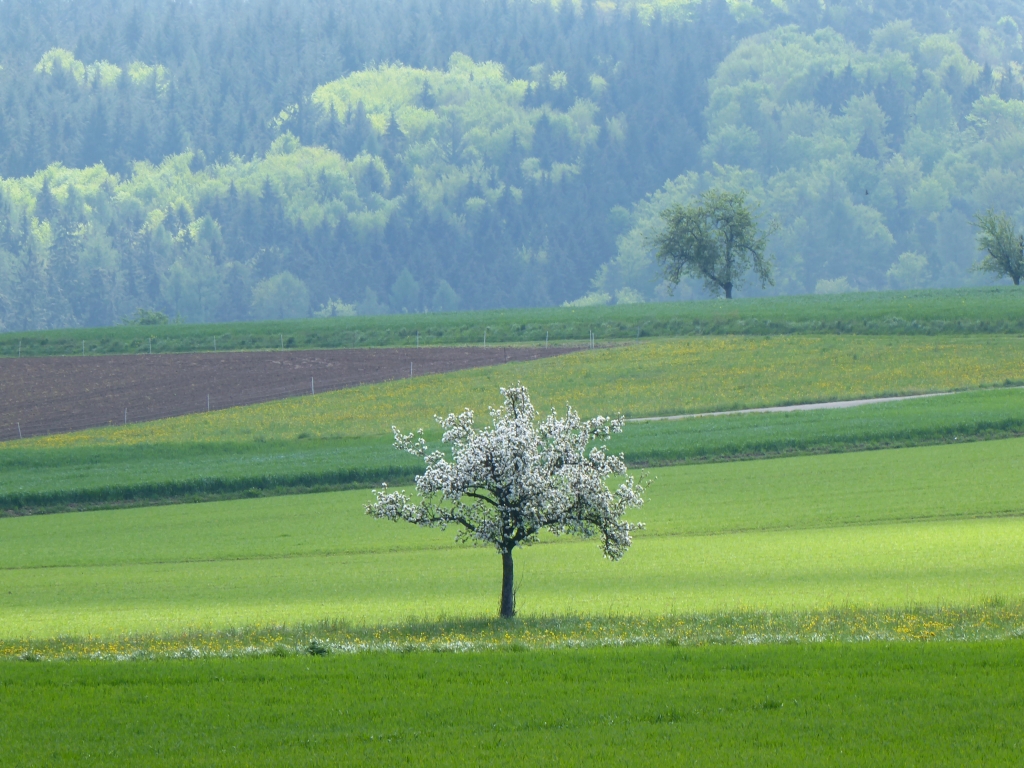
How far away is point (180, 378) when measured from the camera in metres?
69.6

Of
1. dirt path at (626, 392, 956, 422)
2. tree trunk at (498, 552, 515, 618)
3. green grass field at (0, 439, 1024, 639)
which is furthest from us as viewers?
dirt path at (626, 392, 956, 422)

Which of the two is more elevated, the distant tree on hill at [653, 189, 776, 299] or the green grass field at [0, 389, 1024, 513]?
the distant tree on hill at [653, 189, 776, 299]

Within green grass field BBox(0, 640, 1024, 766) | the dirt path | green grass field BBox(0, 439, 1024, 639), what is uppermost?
the dirt path

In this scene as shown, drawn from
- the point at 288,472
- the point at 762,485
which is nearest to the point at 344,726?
the point at 762,485

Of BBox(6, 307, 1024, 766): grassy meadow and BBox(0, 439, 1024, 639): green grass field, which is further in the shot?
BBox(0, 439, 1024, 639): green grass field

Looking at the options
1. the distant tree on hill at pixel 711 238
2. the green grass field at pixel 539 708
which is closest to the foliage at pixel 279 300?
the distant tree on hill at pixel 711 238

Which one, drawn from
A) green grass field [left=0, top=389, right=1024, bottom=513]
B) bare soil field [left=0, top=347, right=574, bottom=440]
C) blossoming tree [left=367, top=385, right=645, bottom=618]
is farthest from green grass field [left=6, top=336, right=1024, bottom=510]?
blossoming tree [left=367, top=385, right=645, bottom=618]

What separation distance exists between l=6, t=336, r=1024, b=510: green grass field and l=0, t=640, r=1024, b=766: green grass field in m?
23.0

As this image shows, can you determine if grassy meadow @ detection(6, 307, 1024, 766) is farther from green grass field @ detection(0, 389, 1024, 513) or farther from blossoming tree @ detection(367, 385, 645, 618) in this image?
blossoming tree @ detection(367, 385, 645, 618)

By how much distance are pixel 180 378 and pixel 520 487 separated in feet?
173

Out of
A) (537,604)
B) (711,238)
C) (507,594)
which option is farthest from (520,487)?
(711,238)

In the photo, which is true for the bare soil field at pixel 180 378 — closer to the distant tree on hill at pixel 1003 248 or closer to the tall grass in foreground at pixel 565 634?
the distant tree on hill at pixel 1003 248

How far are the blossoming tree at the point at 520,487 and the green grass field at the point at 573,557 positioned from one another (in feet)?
4.50

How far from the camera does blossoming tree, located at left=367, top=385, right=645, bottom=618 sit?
66.1ft
